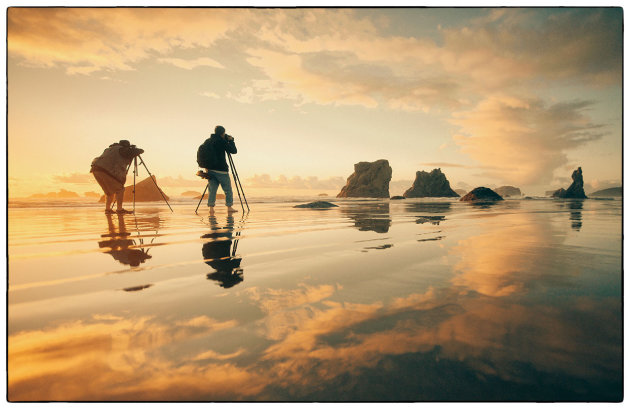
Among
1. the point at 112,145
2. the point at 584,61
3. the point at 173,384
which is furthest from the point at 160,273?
the point at 112,145

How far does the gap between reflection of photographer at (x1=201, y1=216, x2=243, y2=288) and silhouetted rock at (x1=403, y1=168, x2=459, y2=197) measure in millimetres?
75246

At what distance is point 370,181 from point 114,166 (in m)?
66.5

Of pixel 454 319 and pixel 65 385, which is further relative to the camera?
pixel 454 319

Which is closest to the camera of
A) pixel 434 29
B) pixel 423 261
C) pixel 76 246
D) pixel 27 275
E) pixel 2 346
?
pixel 2 346

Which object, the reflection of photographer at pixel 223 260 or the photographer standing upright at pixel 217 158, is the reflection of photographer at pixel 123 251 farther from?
the photographer standing upright at pixel 217 158

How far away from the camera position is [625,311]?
6.03 feet

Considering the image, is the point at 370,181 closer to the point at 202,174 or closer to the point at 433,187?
the point at 433,187

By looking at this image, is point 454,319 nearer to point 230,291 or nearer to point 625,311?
point 625,311

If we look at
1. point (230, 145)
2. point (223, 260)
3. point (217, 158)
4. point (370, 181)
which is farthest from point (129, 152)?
point (370, 181)

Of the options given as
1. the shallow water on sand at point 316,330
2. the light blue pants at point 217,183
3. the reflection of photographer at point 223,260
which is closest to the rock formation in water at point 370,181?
the light blue pants at point 217,183

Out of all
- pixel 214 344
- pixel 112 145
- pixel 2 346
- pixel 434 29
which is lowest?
pixel 2 346

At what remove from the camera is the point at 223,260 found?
2.99 m

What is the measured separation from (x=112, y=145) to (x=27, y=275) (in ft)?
26.4

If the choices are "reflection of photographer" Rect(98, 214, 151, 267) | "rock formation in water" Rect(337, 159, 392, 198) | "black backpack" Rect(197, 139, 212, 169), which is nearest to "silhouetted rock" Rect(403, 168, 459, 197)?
"rock formation in water" Rect(337, 159, 392, 198)
